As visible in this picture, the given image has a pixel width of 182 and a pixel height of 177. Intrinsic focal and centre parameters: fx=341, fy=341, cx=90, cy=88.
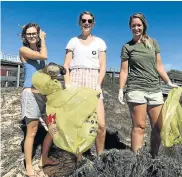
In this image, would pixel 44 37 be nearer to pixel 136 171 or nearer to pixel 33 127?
pixel 33 127

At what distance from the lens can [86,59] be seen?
375cm

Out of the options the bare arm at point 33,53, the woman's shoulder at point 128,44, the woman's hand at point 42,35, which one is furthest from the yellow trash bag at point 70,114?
the woman's shoulder at point 128,44

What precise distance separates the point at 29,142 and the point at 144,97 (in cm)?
143

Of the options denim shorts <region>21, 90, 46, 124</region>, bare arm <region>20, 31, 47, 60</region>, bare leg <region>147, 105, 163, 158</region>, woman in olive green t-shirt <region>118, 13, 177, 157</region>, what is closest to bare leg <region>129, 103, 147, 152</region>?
woman in olive green t-shirt <region>118, 13, 177, 157</region>

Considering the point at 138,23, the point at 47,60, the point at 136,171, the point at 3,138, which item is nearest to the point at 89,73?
the point at 47,60

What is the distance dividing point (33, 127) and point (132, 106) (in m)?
1.17

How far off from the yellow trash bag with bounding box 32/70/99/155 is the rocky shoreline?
24 centimetres

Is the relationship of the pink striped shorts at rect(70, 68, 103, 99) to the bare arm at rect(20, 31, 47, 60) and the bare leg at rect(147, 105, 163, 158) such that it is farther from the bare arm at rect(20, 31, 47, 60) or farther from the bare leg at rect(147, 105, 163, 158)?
the bare leg at rect(147, 105, 163, 158)

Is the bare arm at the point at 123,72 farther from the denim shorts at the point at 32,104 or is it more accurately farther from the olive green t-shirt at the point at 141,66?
the denim shorts at the point at 32,104

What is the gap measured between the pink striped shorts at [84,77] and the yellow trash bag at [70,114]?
205 mm

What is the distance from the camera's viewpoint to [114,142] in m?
5.43

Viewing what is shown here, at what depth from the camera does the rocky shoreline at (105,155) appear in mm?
3066

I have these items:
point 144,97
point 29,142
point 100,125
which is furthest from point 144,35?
point 29,142

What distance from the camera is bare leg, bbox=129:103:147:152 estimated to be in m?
3.89
